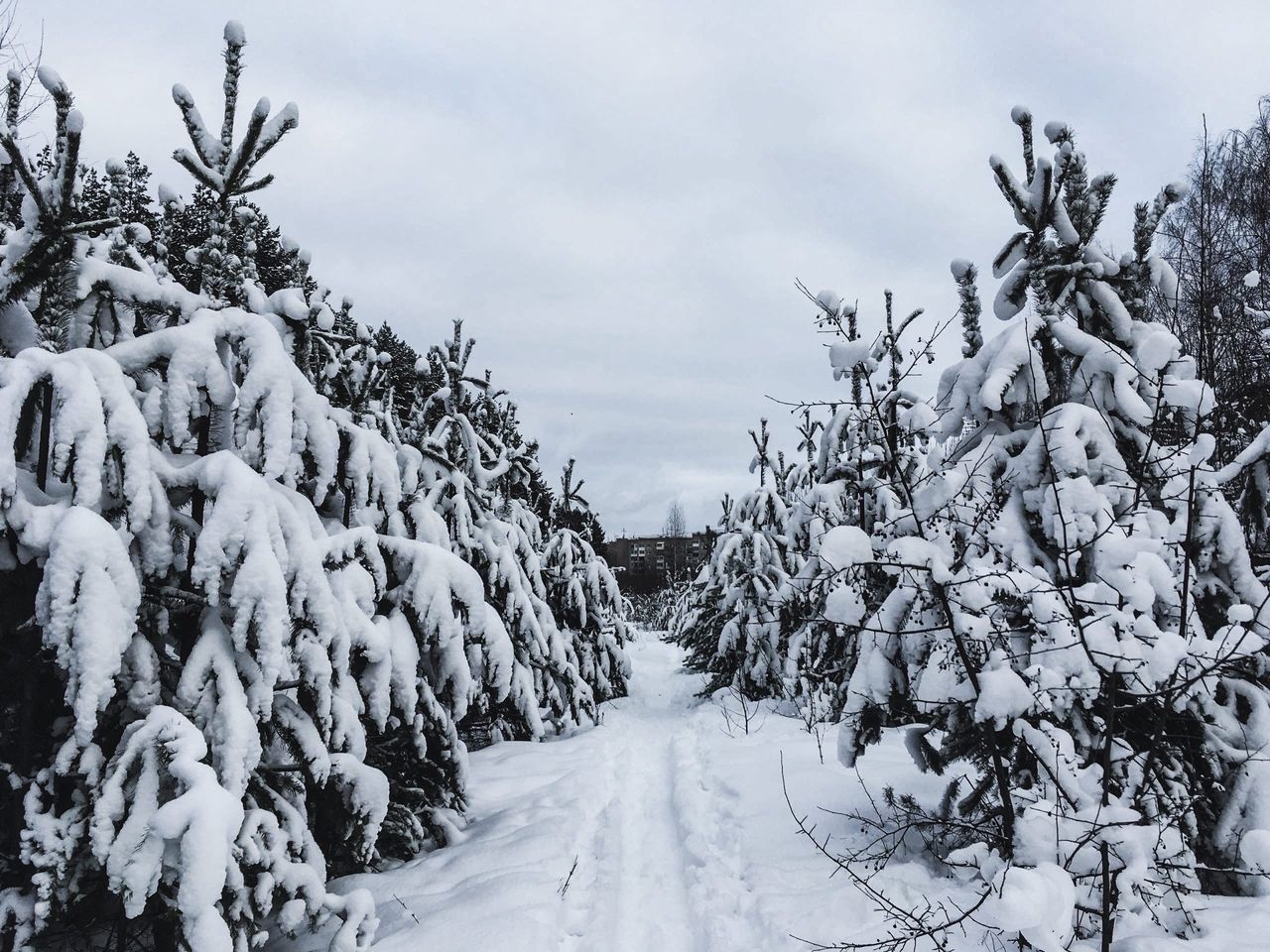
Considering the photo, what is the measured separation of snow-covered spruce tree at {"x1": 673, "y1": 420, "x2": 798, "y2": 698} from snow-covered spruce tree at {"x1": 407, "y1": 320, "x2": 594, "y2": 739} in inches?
132

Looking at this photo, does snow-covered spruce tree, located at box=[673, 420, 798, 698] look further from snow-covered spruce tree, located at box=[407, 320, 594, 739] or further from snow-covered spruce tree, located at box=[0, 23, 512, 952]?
snow-covered spruce tree, located at box=[0, 23, 512, 952]

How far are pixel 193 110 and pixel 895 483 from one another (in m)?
4.68

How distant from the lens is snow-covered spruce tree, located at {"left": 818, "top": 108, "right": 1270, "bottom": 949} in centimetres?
297

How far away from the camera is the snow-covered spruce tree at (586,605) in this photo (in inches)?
496

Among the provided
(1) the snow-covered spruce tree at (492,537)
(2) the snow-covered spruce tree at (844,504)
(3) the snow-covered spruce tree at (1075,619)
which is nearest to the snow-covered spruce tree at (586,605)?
(1) the snow-covered spruce tree at (492,537)

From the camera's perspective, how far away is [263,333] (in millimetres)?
3396

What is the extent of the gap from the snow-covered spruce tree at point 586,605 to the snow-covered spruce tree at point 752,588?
7.02 ft

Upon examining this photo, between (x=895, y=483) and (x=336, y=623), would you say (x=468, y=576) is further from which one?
(x=895, y=483)

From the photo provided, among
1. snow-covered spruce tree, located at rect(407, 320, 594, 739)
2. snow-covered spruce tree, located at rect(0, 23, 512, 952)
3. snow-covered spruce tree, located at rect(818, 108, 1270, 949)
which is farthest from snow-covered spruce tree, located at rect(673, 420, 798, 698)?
snow-covered spruce tree, located at rect(0, 23, 512, 952)

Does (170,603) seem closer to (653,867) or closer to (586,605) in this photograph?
(653,867)

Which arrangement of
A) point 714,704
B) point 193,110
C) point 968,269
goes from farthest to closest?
point 714,704, point 968,269, point 193,110

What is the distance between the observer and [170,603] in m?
3.31

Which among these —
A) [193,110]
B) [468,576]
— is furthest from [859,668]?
[193,110]

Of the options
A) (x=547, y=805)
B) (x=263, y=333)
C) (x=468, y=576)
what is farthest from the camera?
(x=547, y=805)
